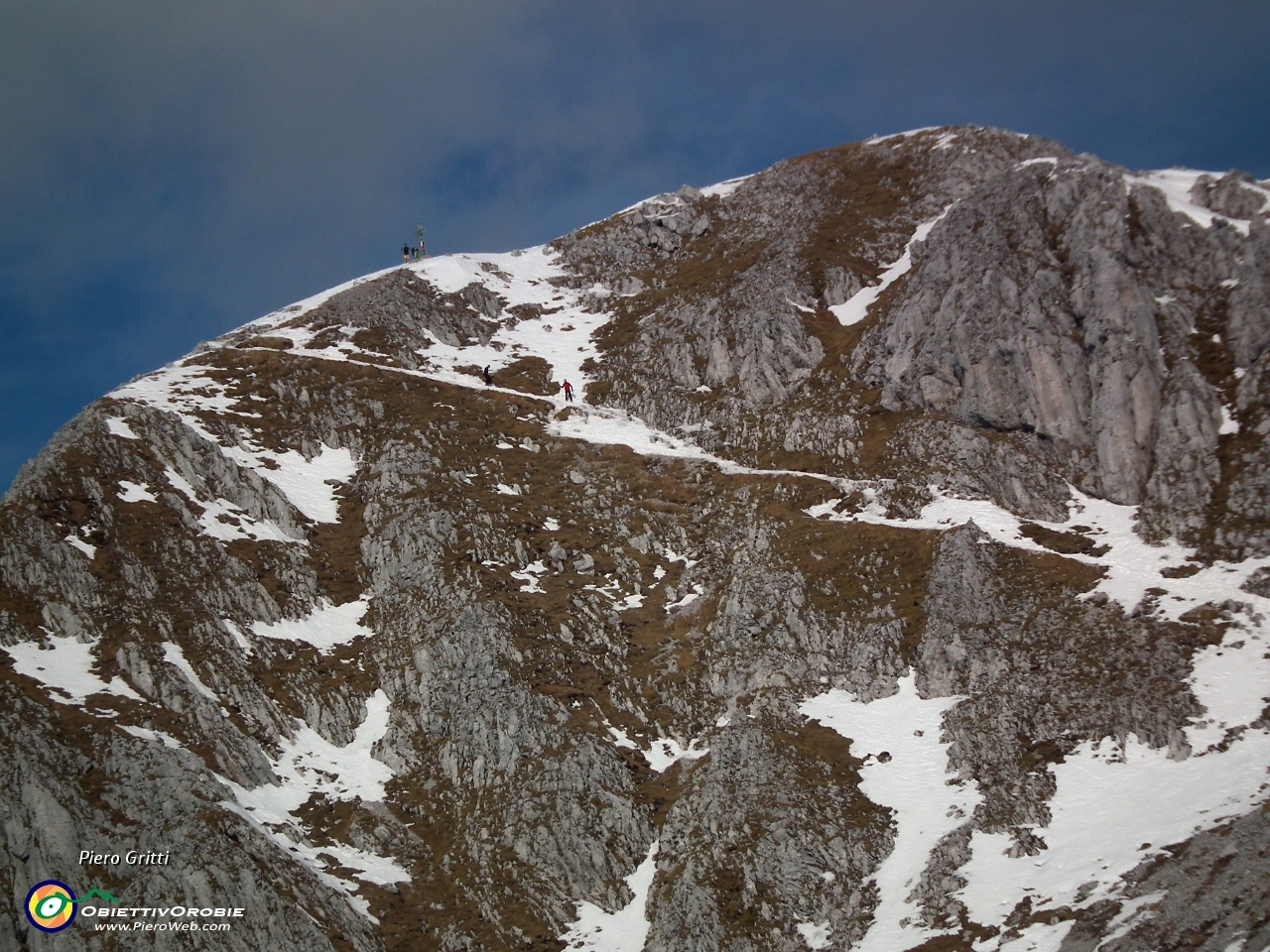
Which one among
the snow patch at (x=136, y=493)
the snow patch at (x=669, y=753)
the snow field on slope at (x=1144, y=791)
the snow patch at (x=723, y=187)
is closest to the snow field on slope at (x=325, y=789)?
the snow patch at (x=669, y=753)

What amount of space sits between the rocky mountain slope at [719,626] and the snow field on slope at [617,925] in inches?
10.9

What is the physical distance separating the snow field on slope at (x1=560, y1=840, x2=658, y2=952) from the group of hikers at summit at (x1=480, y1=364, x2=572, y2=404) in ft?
197

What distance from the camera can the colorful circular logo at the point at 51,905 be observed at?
48.0 metres

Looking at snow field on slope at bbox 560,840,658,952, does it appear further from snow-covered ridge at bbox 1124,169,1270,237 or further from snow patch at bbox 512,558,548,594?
snow-covered ridge at bbox 1124,169,1270,237

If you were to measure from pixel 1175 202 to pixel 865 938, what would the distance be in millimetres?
75512

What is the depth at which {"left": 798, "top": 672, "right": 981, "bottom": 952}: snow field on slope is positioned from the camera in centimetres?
5216

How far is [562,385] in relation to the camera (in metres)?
114

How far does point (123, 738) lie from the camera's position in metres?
57.1

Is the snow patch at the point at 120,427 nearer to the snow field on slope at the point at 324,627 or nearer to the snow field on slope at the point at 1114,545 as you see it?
the snow field on slope at the point at 324,627

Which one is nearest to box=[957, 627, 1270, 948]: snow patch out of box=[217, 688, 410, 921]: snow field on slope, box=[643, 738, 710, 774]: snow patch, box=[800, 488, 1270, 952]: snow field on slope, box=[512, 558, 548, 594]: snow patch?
box=[800, 488, 1270, 952]: snow field on slope

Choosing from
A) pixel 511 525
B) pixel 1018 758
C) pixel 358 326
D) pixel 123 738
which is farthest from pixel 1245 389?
pixel 358 326

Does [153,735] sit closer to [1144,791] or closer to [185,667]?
[185,667]

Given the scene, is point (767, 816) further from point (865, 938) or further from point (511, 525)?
point (511, 525)

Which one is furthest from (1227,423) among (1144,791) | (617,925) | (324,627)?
(324,627)
